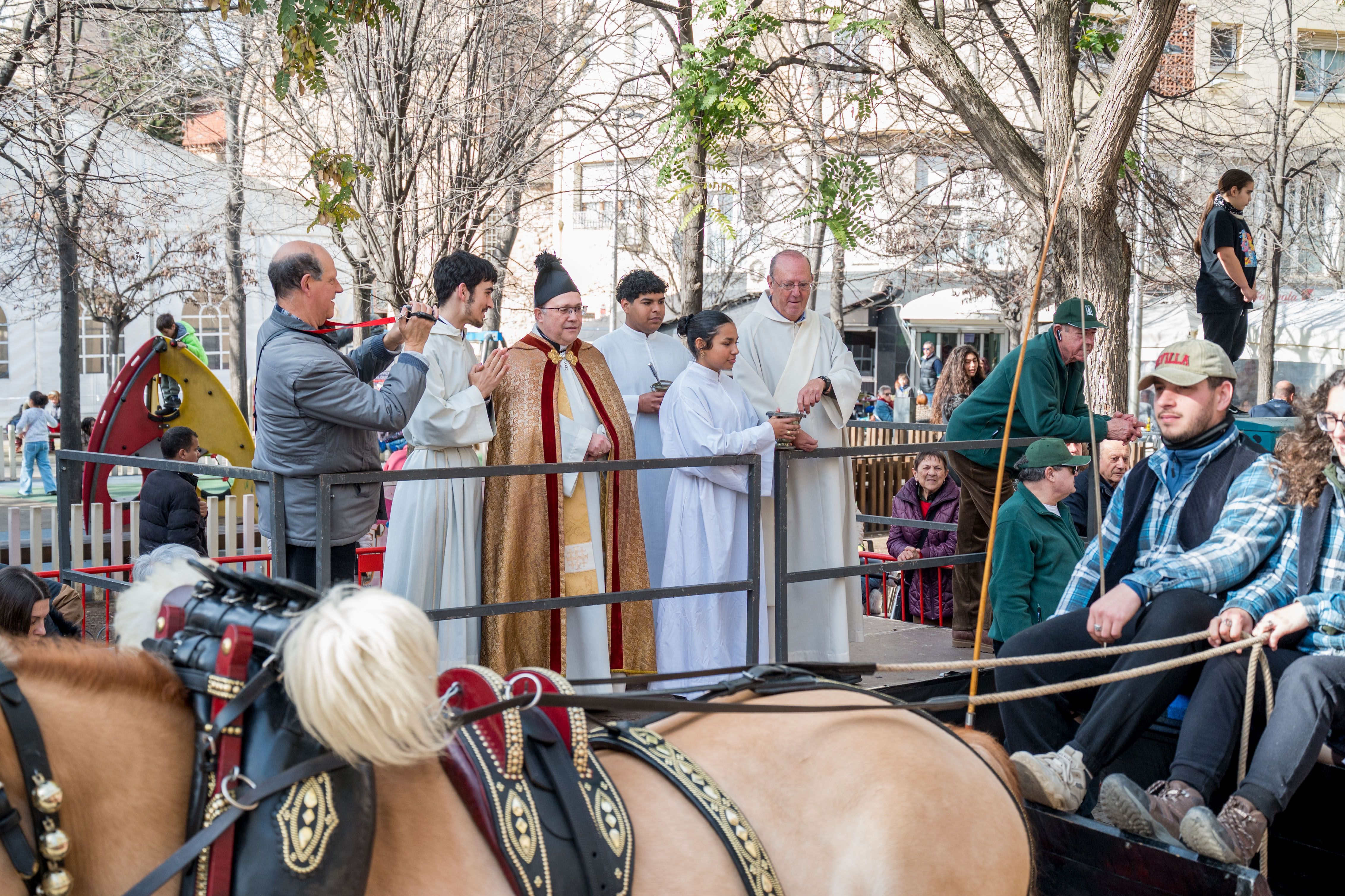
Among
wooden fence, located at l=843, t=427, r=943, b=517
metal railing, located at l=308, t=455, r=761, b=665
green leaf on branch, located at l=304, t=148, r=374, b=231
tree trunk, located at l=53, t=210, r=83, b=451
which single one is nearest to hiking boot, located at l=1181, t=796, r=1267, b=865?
metal railing, located at l=308, t=455, r=761, b=665

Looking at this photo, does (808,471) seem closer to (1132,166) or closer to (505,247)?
(1132,166)

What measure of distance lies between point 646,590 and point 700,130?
15.0 ft

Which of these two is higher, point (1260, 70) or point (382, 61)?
point (1260, 70)

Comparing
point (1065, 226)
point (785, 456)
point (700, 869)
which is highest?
point (1065, 226)

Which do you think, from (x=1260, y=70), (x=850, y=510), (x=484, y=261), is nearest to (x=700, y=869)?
(x=484, y=261)

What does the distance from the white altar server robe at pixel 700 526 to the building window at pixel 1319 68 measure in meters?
12.1

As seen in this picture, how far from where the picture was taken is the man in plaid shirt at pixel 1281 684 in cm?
315

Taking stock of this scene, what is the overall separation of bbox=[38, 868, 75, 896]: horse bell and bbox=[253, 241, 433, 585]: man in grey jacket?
2971 mm

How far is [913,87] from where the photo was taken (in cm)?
1338

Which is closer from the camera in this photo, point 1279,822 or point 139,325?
point 1279,822

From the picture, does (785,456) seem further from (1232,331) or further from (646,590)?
(1232,331)

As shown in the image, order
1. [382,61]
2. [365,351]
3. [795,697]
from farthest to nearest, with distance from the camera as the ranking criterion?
[382,61], [365,351], [795,697]

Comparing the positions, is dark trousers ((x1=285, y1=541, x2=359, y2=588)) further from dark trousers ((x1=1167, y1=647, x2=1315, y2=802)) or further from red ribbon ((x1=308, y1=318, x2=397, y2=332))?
dark trousers ((x1=1167, y1=647, x2=1315, y2=802))

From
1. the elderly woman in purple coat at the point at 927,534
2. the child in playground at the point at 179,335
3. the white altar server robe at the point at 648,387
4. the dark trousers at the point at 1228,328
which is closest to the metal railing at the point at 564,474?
the white altar server robe at the point at 648,387
